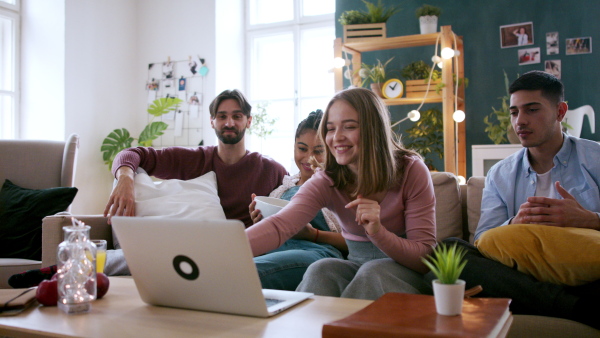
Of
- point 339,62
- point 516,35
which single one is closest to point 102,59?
point 339,62

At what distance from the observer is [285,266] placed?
69.5 inches

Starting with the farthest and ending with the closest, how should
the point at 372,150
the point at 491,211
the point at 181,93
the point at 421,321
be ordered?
1. the point at 181,93
2. the point at 491,211
3. the point at 372,150
4. the point at 421,321

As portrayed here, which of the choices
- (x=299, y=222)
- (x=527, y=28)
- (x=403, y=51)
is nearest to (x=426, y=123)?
(x=403, y=51)

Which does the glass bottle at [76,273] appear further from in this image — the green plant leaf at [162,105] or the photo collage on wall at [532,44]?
the photo collage on wall at [532,44]

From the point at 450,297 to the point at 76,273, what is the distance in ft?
2.60

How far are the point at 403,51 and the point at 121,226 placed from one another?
12.1 feet

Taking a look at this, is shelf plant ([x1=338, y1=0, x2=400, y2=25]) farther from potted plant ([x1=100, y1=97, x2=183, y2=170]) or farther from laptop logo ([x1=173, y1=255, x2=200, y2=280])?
laptop logo ([x1=173, y1=255, x2=200, y2=280])

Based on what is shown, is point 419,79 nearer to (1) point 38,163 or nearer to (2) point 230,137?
(2) point 230,137

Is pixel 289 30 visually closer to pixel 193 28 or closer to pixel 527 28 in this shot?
pixel 193 28

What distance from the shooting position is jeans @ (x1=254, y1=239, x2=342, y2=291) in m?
1.71

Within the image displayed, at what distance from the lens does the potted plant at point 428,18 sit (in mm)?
4051

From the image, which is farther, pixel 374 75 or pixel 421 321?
pixel 374 75

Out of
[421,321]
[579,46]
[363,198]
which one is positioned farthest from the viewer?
[579,46]

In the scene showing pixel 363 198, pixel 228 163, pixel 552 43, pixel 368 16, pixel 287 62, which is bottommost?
pixel 363 198
